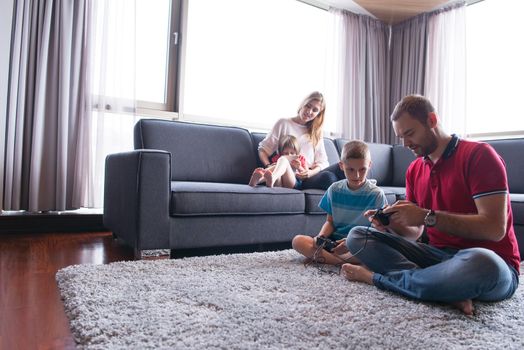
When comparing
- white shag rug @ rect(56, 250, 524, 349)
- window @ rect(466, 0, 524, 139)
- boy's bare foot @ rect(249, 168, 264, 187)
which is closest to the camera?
white shag rug @ rect(56, 250, 524, 349)

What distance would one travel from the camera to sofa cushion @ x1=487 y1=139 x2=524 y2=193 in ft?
8.43

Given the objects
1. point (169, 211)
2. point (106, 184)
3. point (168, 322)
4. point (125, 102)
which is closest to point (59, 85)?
point (125, 102)

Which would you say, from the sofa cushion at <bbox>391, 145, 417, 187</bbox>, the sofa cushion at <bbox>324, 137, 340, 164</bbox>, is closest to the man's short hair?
the sofa cushion at <bbox>324, 137, 340, 164</bbox>

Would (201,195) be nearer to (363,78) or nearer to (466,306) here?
(466,306)

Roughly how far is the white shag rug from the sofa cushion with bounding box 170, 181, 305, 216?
0.38m

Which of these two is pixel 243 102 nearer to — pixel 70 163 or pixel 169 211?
pixel 70 163

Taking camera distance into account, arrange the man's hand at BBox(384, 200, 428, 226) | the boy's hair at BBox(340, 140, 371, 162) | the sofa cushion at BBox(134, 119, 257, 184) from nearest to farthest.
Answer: the man's hand at BBox(384, 200, 428, 226)
the boy's hair at BBox(340, 140, 371, 162)
the sofa cushion at BBox(134, 119, 257, 184)

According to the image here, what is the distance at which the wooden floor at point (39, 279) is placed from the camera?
94 cm

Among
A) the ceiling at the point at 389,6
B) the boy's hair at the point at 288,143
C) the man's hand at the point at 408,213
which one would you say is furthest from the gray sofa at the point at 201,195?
the ceiling at the point at 389,6

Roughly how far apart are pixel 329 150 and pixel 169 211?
64.1 inches

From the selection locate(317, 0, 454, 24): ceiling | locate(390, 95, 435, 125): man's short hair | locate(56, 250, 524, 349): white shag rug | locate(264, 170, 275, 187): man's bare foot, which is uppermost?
locate(317, 0, 454, 24): ceiling

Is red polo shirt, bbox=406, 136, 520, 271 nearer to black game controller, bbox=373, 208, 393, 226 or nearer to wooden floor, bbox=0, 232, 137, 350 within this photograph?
black game controller, bbox=373, 208, 393, 226

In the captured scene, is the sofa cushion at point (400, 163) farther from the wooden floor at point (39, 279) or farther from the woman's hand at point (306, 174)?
the wooden floor at point (39, 279)

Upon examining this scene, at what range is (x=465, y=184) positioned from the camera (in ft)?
3.85
